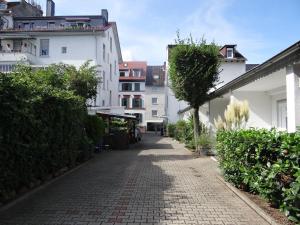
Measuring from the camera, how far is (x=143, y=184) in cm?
1017

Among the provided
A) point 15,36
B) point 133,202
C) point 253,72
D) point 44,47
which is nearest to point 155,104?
point 44,47

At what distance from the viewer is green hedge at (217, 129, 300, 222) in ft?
19.0

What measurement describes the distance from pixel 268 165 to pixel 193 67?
480 inches

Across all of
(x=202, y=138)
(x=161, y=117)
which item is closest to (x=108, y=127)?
(x=202, y=138)

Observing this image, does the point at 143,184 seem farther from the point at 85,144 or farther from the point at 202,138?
the point at 202,138

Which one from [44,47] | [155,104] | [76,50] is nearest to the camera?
[76,50]

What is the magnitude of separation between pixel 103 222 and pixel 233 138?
14.8 feet

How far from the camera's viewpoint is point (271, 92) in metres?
15.9

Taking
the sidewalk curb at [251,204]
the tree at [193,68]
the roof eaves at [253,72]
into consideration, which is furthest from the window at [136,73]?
the sidewalk curb at [251,204]

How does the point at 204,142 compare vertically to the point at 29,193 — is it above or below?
above

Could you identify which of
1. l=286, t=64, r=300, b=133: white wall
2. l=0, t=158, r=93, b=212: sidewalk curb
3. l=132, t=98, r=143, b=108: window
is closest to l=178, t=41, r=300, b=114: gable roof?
l=286, t=64, r=300, b=133: white wall

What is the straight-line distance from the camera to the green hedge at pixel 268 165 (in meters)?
5.80

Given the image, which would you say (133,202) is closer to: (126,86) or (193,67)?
(193,67)

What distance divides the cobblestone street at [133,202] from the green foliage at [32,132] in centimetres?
51
